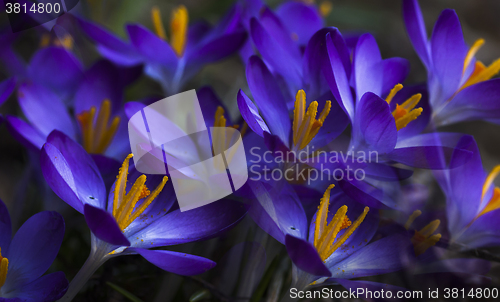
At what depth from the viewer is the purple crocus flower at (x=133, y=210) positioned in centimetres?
23

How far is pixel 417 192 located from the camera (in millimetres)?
320

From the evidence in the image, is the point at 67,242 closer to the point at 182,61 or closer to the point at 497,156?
the point at 182,61

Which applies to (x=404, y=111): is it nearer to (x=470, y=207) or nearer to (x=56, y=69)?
(x=470, y=207)

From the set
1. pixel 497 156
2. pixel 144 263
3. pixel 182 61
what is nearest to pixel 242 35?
pixel 182 61

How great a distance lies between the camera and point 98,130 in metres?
0.35

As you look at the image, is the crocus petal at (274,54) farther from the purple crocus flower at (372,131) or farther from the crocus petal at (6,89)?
the crocus petal at (6,89)

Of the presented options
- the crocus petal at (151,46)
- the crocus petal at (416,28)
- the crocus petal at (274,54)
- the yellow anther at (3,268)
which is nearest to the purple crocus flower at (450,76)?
the crocus petal at (416,28)

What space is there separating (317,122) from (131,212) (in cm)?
13

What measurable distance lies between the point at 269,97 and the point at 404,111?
96mm

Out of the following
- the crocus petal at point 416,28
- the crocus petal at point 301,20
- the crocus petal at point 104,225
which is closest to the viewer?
the crocus petal at point 104,225

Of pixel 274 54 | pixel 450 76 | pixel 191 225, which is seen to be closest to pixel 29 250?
pixel 191 225

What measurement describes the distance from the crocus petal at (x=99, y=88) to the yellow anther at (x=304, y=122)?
0.69ft

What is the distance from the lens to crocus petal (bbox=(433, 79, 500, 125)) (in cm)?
29

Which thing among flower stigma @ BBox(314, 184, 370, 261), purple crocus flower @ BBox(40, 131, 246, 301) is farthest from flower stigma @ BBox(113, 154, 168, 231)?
flower stigma @ BBox(314, 184, 370, 261)
